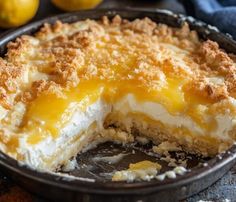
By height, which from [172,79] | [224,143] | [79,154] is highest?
[172,79]

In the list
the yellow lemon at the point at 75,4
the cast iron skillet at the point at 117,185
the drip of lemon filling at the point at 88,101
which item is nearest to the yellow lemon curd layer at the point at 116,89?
the drip of lemon filling at the point at 88,101

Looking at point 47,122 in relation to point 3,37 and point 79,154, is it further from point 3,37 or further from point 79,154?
point 3,37

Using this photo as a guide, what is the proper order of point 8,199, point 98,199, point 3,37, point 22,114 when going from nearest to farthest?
point 98,199 < point 8,199 < point 22,114 < point 3,37

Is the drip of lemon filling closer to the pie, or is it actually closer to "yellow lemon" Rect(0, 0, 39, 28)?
the pie

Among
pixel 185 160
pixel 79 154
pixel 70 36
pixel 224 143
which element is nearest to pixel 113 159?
pixel 79 154

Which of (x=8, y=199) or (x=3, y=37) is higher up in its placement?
(x=3, y=37)
